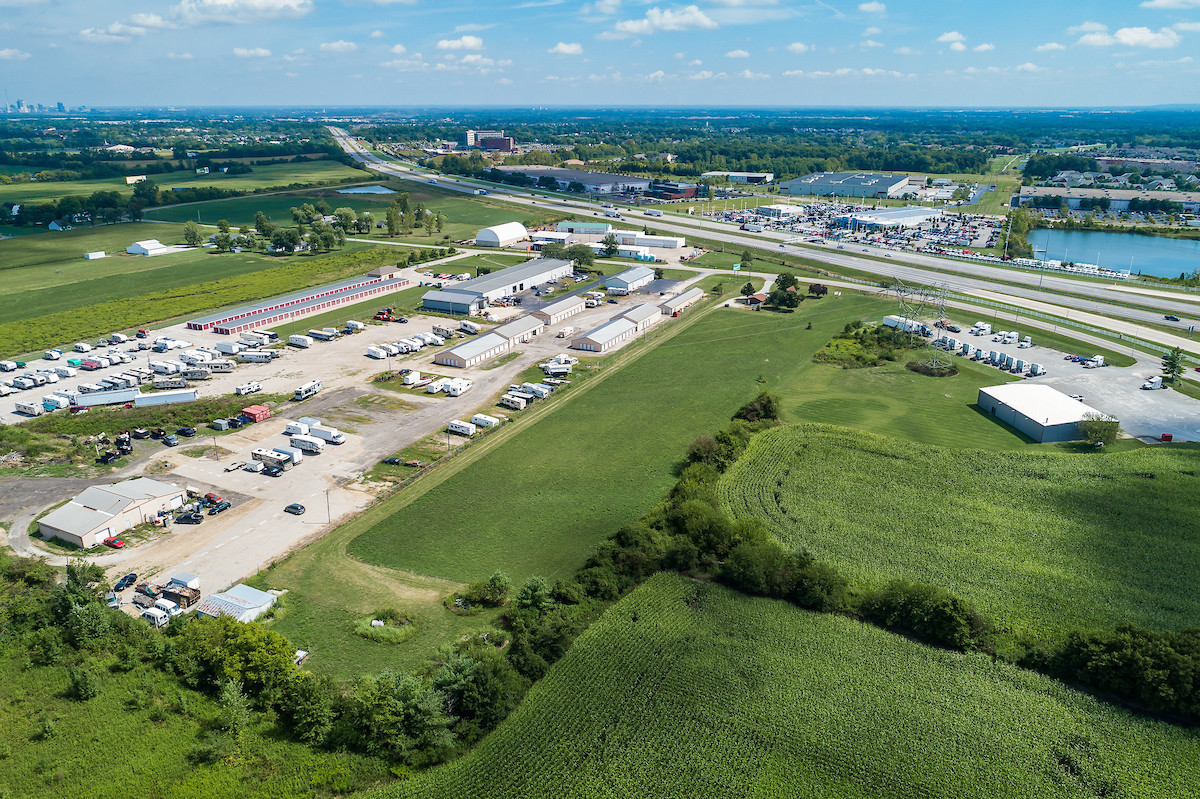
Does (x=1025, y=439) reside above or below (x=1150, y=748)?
above

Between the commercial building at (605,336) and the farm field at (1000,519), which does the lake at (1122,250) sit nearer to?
the farm field at (1000,519)

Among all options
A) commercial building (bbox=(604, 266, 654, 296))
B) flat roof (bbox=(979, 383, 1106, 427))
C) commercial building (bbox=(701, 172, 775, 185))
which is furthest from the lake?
commercial building (bbox=(701, 172, 775, 185))

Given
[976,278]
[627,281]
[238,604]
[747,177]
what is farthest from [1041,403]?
[747,177]

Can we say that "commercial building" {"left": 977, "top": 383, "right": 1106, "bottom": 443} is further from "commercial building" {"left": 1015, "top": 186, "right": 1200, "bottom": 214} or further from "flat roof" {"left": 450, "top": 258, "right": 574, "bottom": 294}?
"commercial building" {"left": 1015, "top": 186, "right": 1200, "bottom": 214}

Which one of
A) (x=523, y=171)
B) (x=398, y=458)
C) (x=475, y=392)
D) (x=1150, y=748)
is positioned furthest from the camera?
(x=523, y=171)

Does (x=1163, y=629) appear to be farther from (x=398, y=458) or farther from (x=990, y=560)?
(x=398, y=458)

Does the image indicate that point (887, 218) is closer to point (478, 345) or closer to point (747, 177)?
point (747, 177)

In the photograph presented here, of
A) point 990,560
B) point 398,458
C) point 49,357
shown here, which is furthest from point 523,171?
point 990,560
